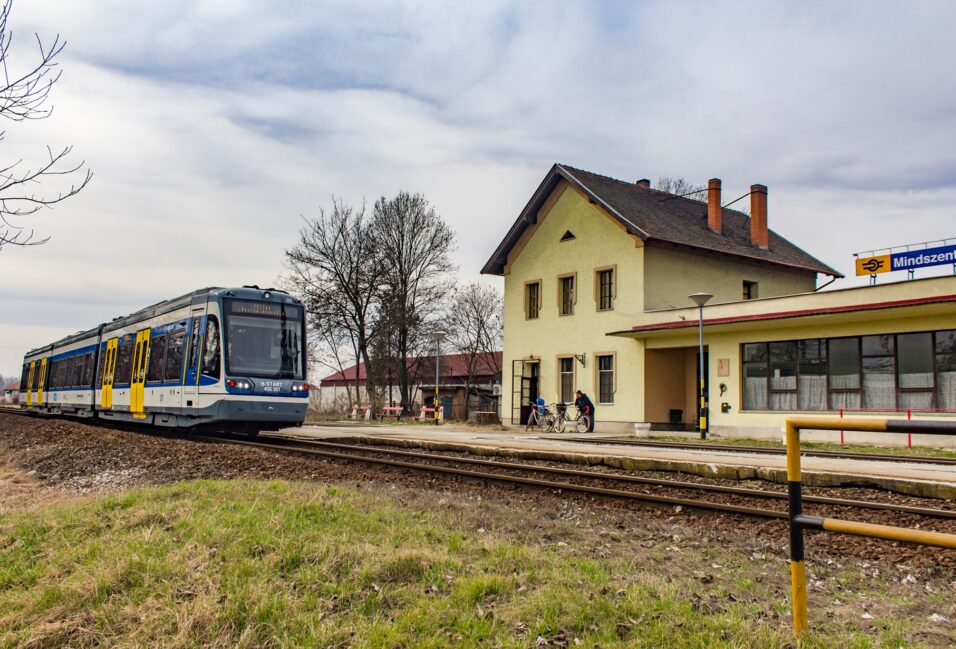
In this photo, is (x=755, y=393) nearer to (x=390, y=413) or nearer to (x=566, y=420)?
(x=566, y=420)

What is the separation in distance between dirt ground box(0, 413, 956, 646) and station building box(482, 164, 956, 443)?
15.1 m

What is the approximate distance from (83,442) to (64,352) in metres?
13.8

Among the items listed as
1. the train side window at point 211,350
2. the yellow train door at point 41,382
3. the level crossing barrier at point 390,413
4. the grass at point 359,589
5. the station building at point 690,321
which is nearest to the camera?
the grass at point 359,589

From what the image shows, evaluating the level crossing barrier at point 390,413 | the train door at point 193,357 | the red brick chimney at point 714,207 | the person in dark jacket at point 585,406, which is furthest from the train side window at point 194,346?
the level crossing barrier at point 390,413

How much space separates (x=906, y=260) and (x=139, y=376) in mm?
24482

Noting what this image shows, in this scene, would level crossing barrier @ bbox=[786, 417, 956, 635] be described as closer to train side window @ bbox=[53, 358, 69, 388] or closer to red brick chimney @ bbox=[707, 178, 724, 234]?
train side window @ bbox=[53, 358, 69, 388]

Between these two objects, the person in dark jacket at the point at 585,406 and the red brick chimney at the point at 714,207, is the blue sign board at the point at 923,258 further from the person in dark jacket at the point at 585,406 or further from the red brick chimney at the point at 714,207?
the person in dark jacket at the point at 585,406

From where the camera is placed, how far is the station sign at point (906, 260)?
83.3 ft

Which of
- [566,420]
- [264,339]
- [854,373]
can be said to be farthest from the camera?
[566,420]

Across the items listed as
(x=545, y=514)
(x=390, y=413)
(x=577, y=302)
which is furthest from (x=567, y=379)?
(x=545, y=514)

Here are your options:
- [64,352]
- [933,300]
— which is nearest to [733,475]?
[933,300]

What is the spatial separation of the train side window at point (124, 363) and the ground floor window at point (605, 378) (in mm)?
16806

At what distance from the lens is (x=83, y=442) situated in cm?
1798

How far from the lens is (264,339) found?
1733 centimetres
